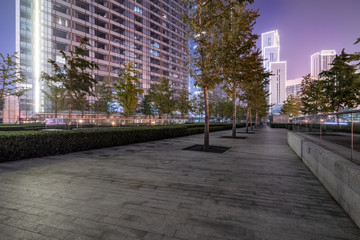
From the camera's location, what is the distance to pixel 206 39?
995 centimetres

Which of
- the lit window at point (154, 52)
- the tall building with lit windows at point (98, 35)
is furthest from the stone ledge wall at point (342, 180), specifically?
the lit window at point (154, 52)

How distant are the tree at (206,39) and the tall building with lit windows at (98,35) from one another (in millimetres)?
26016

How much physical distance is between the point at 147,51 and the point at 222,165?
2600 inches

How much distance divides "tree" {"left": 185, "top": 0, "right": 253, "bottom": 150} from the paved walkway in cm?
505

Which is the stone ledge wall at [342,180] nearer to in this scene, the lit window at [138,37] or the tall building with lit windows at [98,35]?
the tall building with lit windows at [98,35]

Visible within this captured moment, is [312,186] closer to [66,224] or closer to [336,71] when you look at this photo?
[66,224]

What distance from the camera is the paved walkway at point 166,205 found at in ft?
8.27

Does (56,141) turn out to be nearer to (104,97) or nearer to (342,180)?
(342,180)

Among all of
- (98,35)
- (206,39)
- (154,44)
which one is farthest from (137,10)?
(206,39)

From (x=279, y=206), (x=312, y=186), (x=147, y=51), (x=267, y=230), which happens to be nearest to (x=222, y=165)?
(x=312, y=186)

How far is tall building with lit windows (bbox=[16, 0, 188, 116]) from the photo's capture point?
43500 mm

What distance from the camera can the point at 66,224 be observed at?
269 centimetres

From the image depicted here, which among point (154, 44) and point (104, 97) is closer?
point (104, 97)

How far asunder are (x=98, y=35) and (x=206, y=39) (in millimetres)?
51615
